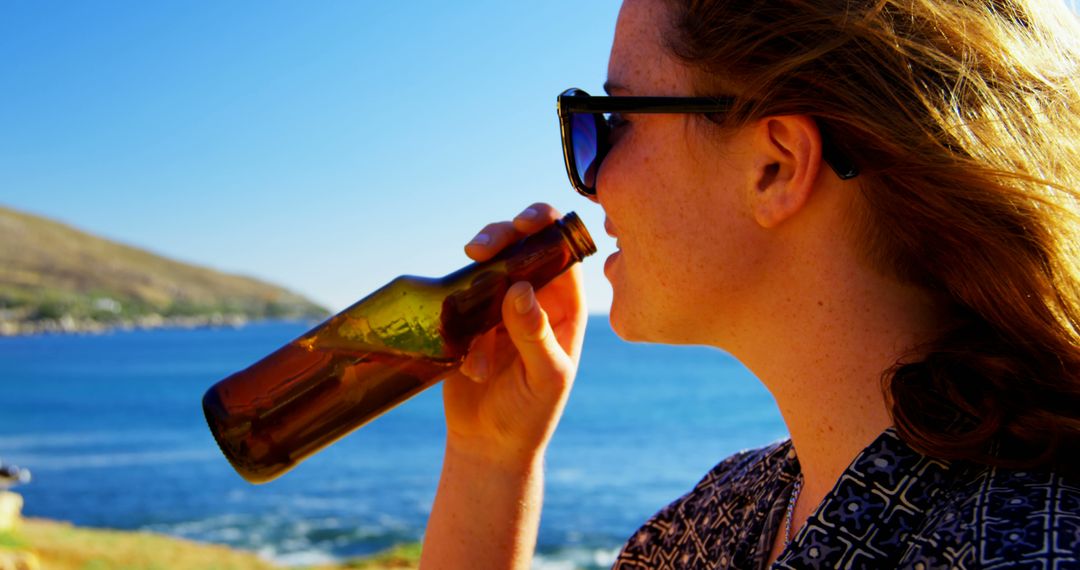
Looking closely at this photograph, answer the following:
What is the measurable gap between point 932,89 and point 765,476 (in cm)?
79

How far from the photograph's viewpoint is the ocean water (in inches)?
968

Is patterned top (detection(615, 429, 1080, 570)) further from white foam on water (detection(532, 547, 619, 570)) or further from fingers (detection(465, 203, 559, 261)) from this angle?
white foam on water (detection(532, 547, 619, 570))

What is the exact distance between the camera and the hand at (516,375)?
201 centimetres

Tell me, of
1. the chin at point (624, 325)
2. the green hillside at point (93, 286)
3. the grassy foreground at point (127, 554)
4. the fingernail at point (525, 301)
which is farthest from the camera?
the green hillside at point (93, 286)

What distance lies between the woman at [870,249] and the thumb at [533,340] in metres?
0.22

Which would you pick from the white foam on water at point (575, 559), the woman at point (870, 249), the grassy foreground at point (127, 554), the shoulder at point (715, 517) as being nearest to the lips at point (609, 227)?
the woman at point (870, 249)

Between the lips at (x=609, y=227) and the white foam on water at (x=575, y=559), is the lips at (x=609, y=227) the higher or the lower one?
the higher one

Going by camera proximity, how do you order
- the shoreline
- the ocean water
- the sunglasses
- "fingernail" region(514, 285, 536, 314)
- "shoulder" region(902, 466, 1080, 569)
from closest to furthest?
1. "shoulder" region(902, 466, 1080, 569)
2. the sunglasses
3. "fingernail" region(514, 285, 536, 314)
4. the ocean water
5. the shoreline

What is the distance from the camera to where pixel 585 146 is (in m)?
1.76

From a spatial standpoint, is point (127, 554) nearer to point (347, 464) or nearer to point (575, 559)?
point (575, 559)

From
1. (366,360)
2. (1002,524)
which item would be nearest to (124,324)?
(366,360)

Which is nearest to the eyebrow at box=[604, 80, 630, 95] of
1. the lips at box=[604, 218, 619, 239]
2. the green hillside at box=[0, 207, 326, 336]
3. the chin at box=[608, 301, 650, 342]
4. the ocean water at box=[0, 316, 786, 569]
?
the lips at box=[604, 218, 619, 239]

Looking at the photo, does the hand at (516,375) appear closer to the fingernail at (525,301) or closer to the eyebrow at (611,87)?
the fingernail at (525,301)

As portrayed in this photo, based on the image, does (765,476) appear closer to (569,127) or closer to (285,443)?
(569,127)
